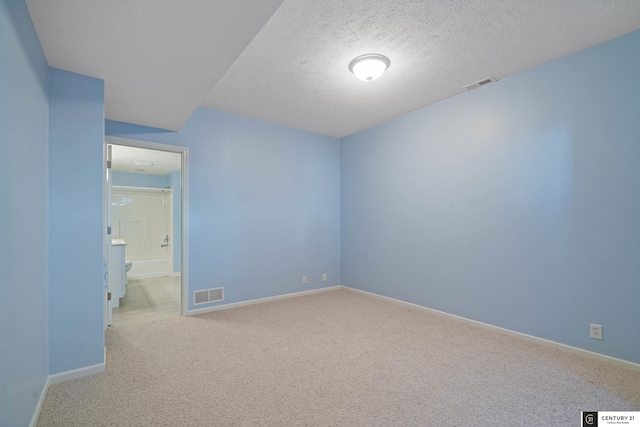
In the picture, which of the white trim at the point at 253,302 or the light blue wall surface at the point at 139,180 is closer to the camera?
the white trim at the point at 253,302

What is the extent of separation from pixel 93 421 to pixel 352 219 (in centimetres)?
392

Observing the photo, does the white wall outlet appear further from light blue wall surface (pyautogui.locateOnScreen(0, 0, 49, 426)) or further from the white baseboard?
light blue wall surface (pyautogui.locateOnScreen(0, 0, 49, 426))

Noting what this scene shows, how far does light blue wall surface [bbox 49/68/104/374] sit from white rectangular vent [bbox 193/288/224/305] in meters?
1.42

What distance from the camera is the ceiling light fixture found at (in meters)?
2.60

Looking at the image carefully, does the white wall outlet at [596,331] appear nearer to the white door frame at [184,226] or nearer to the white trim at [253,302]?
the white trim at [253,302]

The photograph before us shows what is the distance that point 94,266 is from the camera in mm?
2352

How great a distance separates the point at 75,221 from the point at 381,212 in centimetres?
356

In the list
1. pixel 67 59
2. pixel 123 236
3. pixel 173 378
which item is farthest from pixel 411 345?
pixel 123 236

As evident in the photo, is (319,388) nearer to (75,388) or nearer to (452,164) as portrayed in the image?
(75,388)

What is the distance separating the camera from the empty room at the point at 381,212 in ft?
5.84

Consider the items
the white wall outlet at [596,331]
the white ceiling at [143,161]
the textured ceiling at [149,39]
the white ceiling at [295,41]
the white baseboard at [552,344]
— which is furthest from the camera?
the white ceiling at [143,161]

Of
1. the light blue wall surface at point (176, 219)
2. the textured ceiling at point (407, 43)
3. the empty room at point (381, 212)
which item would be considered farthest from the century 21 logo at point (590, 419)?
the light blue wall surface at point (176, 219)

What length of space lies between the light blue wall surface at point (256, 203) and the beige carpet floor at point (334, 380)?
977 millimetres

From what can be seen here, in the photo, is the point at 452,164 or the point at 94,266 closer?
the point at 94,266
